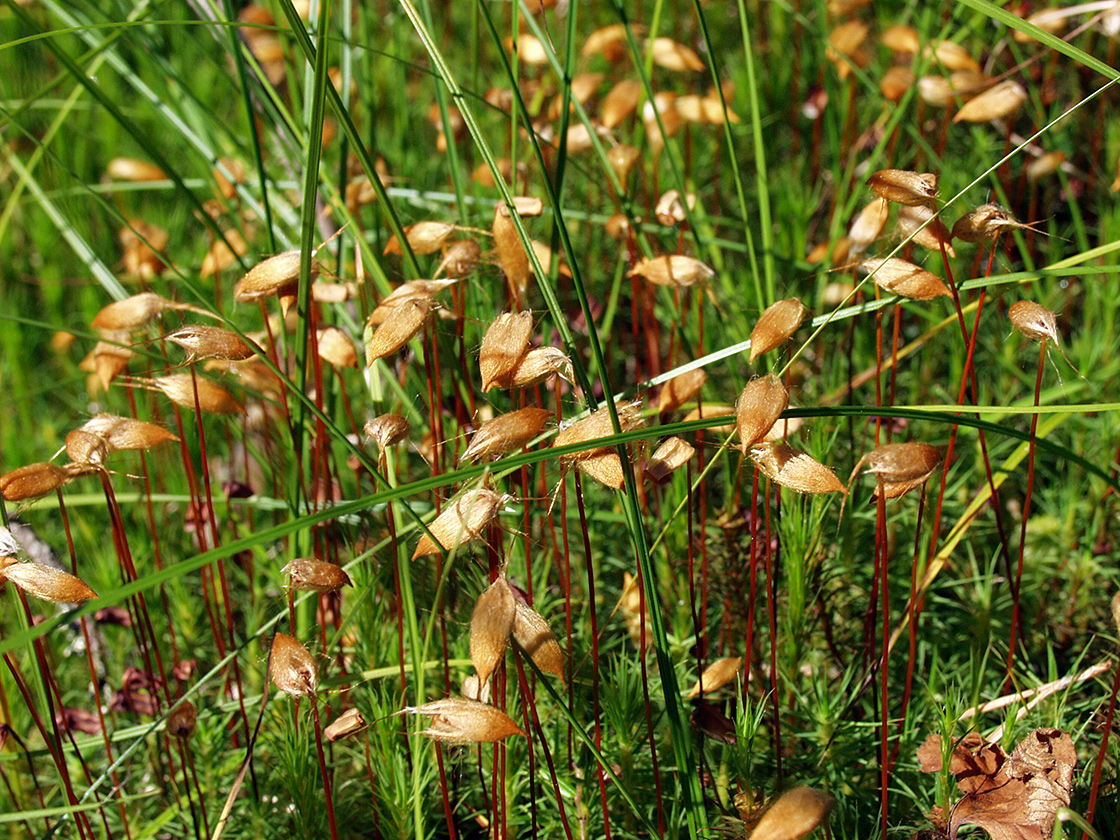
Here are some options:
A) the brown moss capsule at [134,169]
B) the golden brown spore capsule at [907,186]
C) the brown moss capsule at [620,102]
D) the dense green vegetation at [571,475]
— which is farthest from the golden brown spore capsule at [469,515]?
the brown moss capsule at [134,169]

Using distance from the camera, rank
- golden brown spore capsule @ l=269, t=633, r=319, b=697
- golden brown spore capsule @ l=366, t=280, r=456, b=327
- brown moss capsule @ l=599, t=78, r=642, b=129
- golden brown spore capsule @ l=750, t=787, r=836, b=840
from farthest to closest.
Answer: brown moss capsule @ l=599, t=78, r=642, b=129
golden brown spore capsule @ l=366, t=280, r=456, b=327
golden brown spore capsule @ l=269, t=633, r=319, b=697
golden brown spore capsule @ l=750, t=787, r=836, b=840

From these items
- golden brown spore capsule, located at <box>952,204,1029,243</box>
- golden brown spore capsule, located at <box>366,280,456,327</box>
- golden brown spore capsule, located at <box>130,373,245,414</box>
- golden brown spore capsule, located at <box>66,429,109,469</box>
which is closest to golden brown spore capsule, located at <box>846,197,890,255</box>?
golden brown spore capsule, located at <box>952,204,1029,243</box>

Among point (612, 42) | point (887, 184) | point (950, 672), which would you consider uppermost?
point (612, 42)

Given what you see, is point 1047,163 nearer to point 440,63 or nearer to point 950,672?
point 950,672

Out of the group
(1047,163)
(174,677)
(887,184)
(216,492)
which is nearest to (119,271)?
(216,492)

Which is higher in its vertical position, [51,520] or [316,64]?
[316,64]

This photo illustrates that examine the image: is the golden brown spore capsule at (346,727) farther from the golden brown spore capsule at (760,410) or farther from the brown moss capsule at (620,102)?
the brown moss capsule at (620,102)

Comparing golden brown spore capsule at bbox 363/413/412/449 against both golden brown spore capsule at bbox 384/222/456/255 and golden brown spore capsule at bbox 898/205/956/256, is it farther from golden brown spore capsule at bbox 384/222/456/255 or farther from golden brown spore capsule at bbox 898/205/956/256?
golden brown spore capsule at bbox 898/205/956/256
